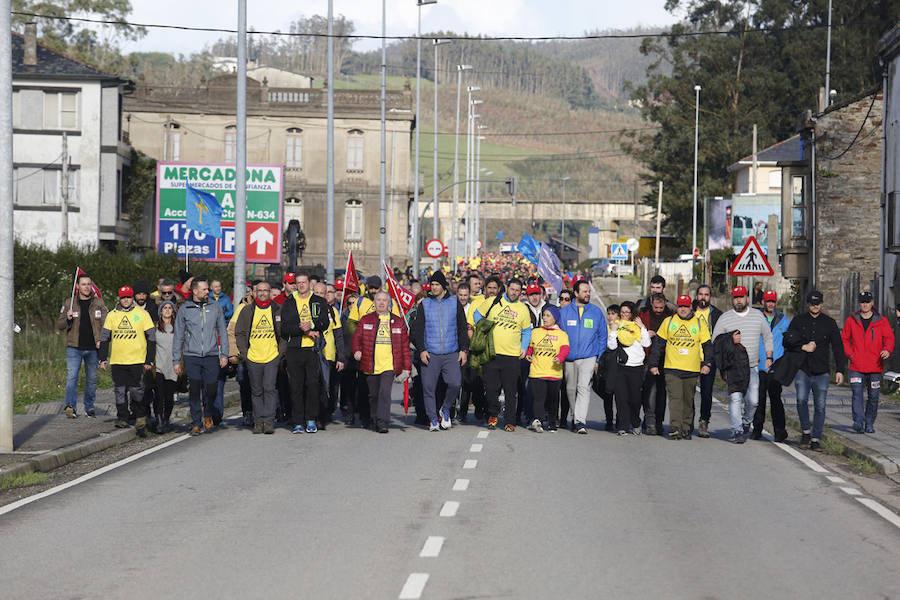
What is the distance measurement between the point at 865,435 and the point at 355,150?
62422 millimetres

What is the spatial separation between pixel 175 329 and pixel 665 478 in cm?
661

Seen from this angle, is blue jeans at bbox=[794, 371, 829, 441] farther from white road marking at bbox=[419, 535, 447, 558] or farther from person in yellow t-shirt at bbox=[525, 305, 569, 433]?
white road marking at bbox=[419, 535, 447, 558]

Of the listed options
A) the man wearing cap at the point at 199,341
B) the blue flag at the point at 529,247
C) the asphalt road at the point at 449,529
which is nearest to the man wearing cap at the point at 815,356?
the asphalt road at the point at 449,529

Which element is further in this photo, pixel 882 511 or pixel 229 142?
pixel 229 142

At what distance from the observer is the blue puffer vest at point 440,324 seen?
1722cm

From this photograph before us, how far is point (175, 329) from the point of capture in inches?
648

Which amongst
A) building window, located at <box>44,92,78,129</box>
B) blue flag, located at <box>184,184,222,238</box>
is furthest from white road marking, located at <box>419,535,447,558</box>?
building window, located at <box>44,92,78,129</box>

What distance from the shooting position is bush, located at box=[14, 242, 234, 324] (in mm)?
35500

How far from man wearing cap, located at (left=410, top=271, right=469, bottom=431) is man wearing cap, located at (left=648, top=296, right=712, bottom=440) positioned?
2.45 metres

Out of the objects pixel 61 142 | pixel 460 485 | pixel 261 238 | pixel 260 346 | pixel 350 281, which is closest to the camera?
pixel 460 485

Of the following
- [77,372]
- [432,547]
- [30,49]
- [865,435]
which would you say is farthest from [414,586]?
[30,49]

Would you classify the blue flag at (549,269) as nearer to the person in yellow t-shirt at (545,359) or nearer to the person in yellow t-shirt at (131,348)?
the person in yellow t-shirt at (545,359)

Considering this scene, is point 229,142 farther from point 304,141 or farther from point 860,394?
point 860,394

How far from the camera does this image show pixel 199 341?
16438 millimetres
